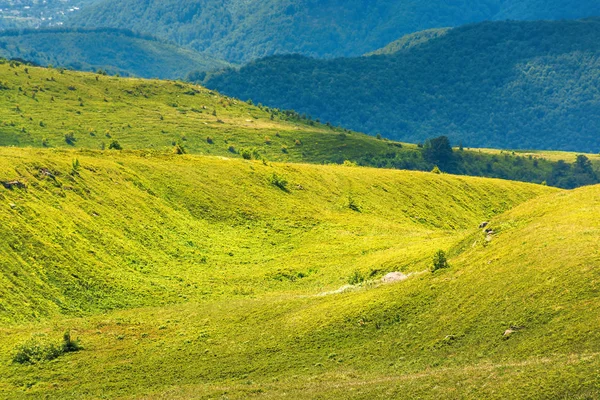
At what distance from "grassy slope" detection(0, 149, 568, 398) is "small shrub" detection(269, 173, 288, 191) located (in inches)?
43.7

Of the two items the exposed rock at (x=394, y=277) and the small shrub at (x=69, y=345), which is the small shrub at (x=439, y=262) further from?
the small shrub at (x=69, y=345)

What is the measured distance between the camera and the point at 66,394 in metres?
53.2

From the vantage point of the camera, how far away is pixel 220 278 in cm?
8575

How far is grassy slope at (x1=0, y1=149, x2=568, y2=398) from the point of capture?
174ft

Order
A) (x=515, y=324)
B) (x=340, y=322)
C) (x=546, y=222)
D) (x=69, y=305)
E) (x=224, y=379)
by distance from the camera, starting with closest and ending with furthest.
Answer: (x=515, y=324), (x=224, y=379), (x=340, y=322), (x=546, y=222), (x=69, y=305)

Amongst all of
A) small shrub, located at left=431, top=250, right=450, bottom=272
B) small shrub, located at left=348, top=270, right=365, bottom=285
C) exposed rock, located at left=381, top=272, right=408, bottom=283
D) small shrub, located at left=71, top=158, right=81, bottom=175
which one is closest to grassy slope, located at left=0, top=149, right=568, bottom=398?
small shrub, located at left=71, top=158, right=81, bottom=175

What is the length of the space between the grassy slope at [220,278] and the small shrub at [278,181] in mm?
1109

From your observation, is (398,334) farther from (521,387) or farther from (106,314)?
(106,314)

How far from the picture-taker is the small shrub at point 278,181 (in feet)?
410

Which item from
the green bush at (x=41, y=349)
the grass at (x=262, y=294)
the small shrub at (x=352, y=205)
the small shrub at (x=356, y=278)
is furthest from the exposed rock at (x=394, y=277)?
the small shrub at (x=352, y=205)

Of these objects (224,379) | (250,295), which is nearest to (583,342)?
(224,379)

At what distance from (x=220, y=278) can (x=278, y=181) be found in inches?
1627

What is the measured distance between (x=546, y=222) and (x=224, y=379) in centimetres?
2861

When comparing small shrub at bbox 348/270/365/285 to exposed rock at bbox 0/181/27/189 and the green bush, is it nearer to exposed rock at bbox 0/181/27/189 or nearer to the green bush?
the green bush
